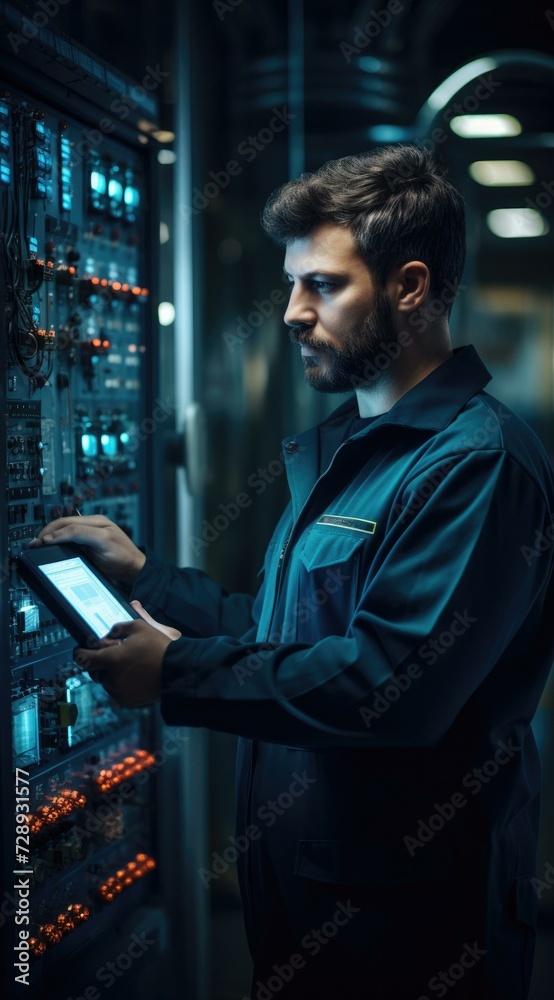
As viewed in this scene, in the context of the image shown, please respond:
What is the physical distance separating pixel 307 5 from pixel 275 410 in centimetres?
133

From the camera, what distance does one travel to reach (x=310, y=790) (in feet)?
5.29

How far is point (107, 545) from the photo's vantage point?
2.00 meters

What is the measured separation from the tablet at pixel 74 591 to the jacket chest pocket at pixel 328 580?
1.13ft

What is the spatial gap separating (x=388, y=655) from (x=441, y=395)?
0.51 m

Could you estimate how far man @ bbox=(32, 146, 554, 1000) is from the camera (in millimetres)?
1413

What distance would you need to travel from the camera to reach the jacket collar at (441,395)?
1600 mm

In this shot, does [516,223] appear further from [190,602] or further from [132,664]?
[132,664]

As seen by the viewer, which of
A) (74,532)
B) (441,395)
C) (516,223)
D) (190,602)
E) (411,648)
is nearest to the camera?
(411,648)

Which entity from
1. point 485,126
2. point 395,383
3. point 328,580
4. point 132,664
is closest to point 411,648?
point 328,580

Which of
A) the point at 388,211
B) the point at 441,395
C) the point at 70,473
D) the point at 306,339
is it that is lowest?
the point at 70,473

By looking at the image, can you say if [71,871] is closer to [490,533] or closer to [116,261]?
[490,533]

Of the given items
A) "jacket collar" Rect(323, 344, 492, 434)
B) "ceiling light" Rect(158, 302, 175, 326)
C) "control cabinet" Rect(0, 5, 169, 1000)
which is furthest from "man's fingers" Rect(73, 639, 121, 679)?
"ceiling light" Rect(158, 302, 175, 326)

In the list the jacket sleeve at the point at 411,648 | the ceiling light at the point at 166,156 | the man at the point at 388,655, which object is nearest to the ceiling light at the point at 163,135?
the ceiling light at the point at 166,156

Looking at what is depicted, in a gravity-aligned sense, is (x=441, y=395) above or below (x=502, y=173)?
below
